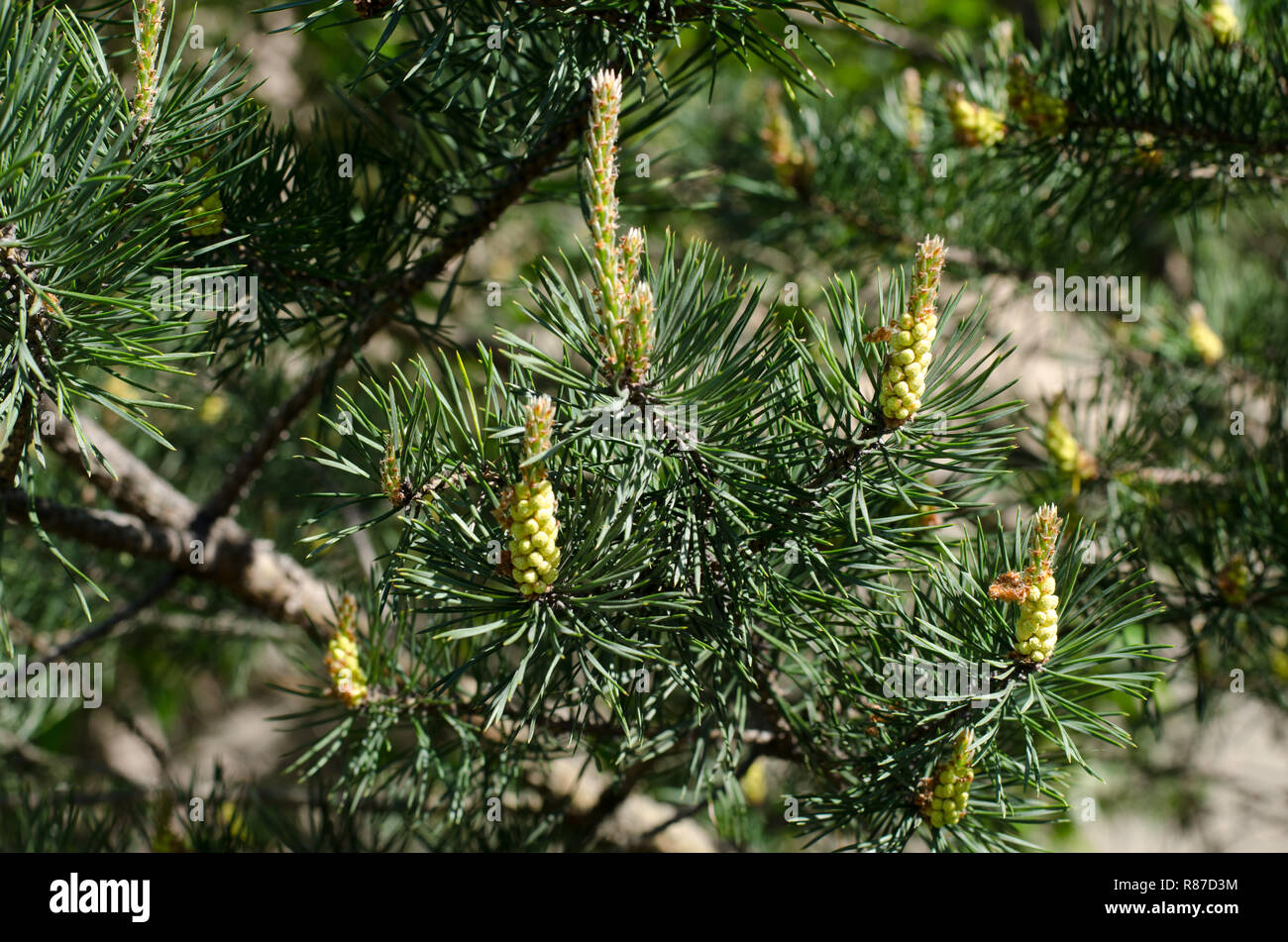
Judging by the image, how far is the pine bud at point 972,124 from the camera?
67 cm

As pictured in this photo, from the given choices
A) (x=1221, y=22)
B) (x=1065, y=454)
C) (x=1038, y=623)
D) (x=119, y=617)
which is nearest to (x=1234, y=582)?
(x=1065, y=454)

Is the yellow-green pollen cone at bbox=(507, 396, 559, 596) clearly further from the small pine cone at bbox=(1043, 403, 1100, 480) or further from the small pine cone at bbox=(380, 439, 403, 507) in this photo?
the small pine cone at bbox=(1043, 403, 1100, 480)

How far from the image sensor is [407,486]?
0.42m

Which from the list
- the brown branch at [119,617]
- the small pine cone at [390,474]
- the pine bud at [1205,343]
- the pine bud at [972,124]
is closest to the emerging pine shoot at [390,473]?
the small pine cone at [390,474]

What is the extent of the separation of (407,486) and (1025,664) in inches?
11.6

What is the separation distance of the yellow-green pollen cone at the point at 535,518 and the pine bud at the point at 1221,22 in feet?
1.99

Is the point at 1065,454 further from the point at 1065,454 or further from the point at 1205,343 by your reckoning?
the point at 1205,343

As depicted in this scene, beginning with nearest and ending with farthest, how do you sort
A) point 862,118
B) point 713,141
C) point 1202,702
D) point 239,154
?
1. point 239,154
2. point 1202,702
3. point 862,118
4. point 713,141

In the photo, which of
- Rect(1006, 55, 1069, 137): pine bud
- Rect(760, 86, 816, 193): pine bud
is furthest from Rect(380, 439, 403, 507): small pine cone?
Rect(760, 86, 816, 193): pine bud

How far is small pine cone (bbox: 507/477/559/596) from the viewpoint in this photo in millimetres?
366

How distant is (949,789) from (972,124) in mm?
470

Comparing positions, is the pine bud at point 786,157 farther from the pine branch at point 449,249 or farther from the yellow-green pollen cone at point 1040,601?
the yellow-green pollen cone at point 1040,601

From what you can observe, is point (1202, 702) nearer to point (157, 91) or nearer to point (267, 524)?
point (157, 91)
